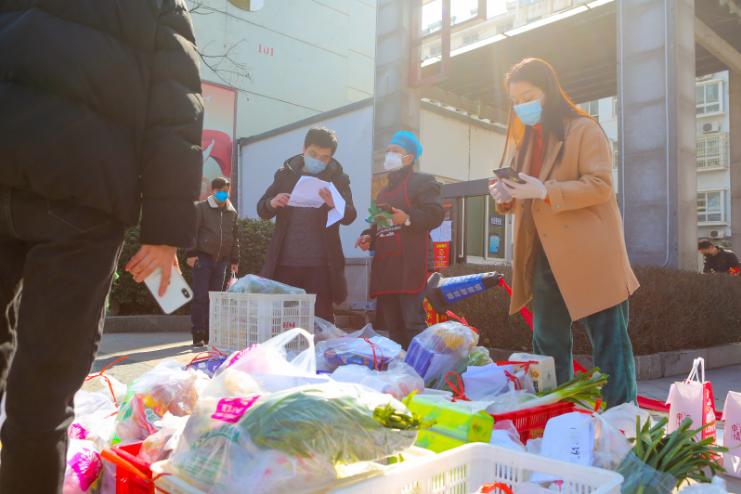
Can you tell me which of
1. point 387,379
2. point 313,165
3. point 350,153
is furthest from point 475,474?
point 350,153

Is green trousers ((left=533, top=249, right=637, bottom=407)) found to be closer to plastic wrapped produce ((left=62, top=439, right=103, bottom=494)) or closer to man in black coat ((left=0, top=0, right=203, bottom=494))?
man in black coat ((left=0, top=0, right=203, bottom=494))

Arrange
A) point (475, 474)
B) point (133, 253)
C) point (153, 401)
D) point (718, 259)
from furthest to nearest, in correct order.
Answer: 1. point (718, 259)
2. point (133, 253)
3. point (153, 401)
4. point (475, 474)

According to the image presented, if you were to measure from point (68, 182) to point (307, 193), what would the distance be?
298 centimetres

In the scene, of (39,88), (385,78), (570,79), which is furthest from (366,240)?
(570,79)

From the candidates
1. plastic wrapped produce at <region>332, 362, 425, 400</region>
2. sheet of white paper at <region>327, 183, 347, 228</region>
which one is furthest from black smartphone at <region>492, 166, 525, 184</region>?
sheet of white paper at <region>327, 183, 347, 228</region>

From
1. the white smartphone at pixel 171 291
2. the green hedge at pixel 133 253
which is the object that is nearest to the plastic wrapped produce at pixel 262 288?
the white smartphone at pixel 171 291

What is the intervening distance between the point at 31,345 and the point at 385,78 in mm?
9812

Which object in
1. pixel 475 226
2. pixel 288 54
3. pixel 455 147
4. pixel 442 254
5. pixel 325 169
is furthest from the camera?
pixel 288 54

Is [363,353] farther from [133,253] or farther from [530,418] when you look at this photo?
[133,253]

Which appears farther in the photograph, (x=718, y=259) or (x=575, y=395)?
(x=718, y=259)

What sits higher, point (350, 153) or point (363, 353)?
point (350, 153)

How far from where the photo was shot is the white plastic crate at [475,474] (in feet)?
4.60

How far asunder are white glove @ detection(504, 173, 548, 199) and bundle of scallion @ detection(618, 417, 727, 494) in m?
1.19

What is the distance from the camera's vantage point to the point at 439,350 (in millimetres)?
3254
